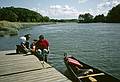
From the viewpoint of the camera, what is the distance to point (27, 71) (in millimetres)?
14023

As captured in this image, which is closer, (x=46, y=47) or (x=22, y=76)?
(x=22, y=76)

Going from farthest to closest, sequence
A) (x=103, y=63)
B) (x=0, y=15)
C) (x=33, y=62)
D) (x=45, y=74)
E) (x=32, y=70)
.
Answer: (x=0, y=15) → (x=103, y=63) → (x=33, y=62) → (x=32, y=70) → (x=45, y=74)

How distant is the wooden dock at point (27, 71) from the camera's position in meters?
12.2

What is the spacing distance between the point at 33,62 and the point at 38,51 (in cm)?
143

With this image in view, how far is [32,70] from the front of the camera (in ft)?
46.6

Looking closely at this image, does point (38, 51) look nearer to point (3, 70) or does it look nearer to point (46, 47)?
point (46, 47)

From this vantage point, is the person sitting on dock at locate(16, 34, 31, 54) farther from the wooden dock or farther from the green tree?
the green tree

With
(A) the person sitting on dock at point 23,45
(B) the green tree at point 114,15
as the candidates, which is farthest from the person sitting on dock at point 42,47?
(B) the green tree at point 114,15

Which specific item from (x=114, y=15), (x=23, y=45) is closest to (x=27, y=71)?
(x=23, y=45)

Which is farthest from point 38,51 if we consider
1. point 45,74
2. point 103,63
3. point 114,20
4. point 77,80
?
point 114,20

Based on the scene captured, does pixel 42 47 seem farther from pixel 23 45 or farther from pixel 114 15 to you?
pixel 114 15

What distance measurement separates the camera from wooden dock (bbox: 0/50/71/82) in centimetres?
1225

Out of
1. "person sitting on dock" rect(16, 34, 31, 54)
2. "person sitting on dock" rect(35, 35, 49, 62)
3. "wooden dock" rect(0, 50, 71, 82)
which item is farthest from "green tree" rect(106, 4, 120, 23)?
"wooden dock" rect(0, 50, 71, 82)

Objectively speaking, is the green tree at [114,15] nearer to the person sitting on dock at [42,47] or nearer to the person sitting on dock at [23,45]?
the person sitting on dock at [23,45]
